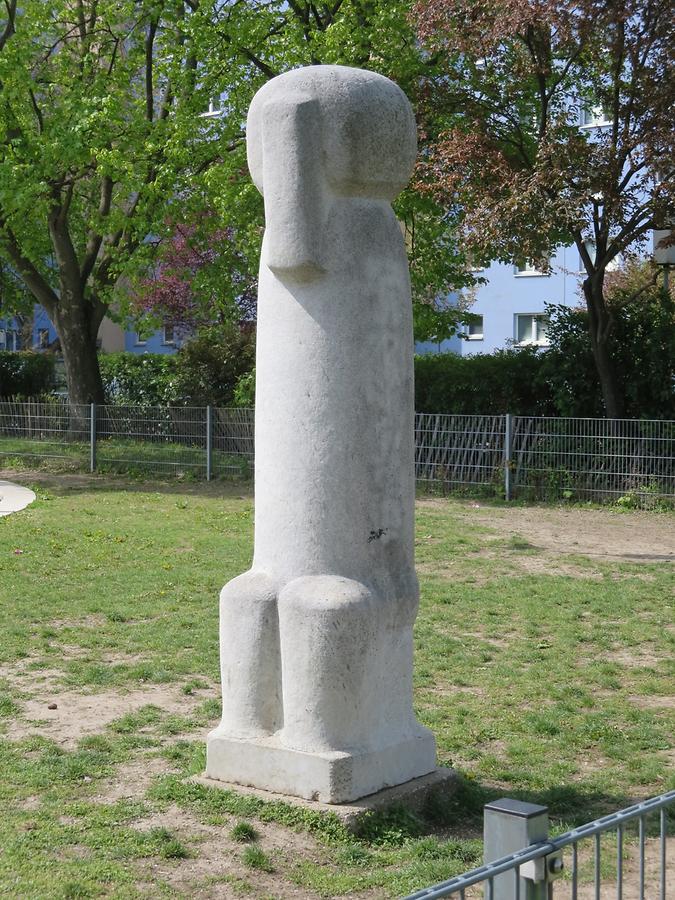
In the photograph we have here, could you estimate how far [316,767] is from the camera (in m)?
5.47

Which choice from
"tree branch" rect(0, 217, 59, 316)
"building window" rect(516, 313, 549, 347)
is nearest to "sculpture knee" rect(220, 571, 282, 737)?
"tree branch" rect(0, 217, 59, 316)

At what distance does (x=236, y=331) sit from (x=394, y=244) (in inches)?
928

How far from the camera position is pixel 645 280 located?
35.2 meters

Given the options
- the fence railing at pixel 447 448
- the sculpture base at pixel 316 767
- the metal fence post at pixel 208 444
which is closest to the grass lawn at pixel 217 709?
the sculpture base at pixel 316 767

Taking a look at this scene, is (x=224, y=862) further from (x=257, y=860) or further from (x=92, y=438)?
(x=92, y=438)

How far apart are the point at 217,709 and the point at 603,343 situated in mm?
14894

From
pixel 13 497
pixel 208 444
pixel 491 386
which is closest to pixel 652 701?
pixel 13 497

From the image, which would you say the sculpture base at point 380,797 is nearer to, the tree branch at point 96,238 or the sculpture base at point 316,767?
the sculpture base at point 316,767

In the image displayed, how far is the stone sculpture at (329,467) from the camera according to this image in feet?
18.1

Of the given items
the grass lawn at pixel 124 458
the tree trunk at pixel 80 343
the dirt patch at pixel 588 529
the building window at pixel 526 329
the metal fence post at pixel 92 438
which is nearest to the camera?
the dirt patch at pixel 588 529

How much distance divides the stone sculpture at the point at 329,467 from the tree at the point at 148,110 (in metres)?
15.9

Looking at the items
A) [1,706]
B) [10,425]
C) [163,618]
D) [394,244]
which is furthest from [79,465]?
[394,244]

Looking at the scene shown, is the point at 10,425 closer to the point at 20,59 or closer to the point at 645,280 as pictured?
the point at 20,59

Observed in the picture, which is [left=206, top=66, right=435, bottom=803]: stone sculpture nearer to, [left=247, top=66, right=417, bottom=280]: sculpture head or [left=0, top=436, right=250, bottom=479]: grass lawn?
[left=247, top=66, right=417, bottom=280]: sculpture head
